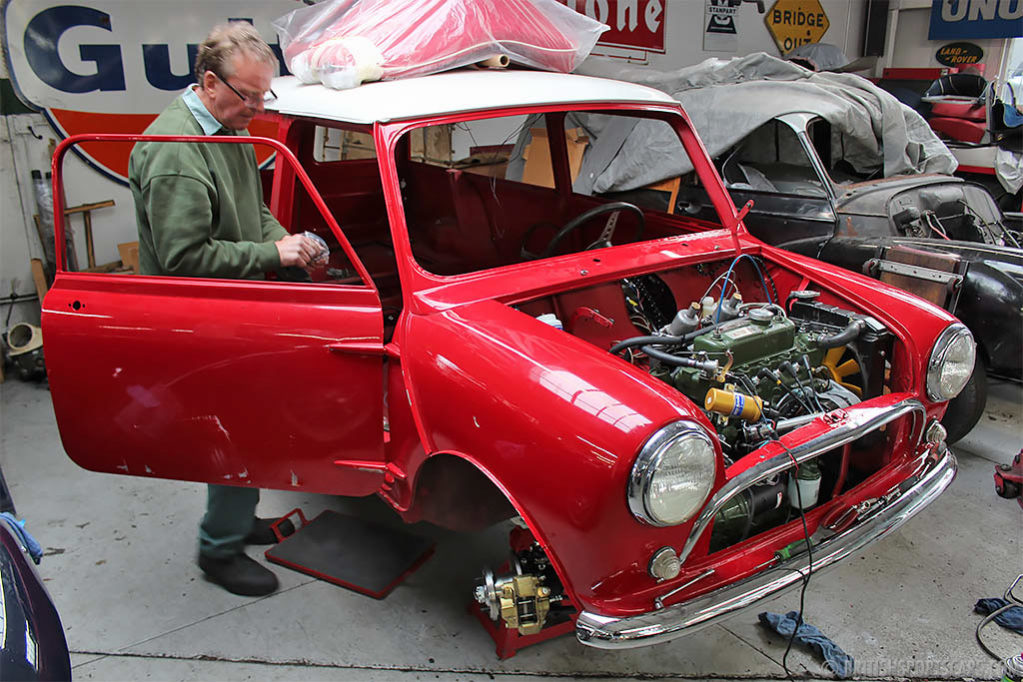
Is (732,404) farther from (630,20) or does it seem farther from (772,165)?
(630,20)

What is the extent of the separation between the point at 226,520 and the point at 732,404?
68.7 inches

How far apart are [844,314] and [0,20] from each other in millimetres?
5059

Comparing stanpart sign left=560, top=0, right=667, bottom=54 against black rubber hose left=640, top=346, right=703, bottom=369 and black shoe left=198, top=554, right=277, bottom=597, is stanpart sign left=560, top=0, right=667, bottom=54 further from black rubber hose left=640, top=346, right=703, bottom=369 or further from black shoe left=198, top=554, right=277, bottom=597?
black shoe left=198, top=554, right=277, bottom=597

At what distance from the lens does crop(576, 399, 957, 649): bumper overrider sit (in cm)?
179

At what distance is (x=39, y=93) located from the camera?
16.0 feet

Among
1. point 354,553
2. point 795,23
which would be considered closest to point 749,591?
point 354,553

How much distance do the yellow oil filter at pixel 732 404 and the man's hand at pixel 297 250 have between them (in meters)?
1.30

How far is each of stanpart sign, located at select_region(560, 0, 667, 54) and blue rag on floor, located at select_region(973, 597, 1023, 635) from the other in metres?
6.15

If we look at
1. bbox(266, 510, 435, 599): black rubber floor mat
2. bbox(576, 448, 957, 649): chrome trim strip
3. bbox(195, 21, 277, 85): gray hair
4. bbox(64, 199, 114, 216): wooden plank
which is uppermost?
bbox(195, 21, 277, 85): gray hair

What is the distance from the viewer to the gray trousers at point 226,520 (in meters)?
2.61

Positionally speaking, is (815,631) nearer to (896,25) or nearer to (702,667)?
(702,667)

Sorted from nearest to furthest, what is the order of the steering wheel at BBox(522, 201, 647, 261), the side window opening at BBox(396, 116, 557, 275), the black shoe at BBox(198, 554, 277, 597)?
the black shoe at BBox(198, 554, 277, 597)
the steering wheel at BBox(522, 201, 647, 261)
the side window opening at BBox(396, 116, 557, 275)

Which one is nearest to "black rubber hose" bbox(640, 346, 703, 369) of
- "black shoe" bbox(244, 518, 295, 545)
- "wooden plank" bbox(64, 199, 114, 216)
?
"black shoe" bbox(244, 518, 295, 545)

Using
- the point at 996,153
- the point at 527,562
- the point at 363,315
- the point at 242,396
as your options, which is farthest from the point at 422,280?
the point at 996,153
